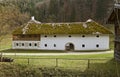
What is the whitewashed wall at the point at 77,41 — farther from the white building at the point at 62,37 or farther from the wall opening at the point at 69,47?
the wall opening at the point at 69,47

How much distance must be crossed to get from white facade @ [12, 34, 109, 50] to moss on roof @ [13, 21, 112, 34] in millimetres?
804

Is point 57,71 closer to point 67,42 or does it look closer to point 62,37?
point 67,42

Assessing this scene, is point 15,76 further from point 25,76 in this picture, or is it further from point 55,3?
point 55,3

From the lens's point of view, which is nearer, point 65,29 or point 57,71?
point 57,71

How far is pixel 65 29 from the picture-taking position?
174 feet

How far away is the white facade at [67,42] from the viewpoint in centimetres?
5175

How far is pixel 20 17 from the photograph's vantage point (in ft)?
292

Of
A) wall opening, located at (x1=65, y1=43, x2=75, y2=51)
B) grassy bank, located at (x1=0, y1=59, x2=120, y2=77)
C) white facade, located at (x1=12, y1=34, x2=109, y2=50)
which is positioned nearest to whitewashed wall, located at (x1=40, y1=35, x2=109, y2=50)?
white facade, located at (x1=12, y1=34, x2=109, y2=50)

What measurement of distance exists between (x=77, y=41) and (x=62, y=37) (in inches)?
102

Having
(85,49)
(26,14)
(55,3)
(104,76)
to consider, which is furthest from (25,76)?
(55,3)

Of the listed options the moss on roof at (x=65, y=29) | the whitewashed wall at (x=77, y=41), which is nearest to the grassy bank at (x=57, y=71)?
the whitewashed wall at (x=77, y=41)

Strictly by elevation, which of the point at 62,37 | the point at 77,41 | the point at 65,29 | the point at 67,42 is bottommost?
the point at 67,42

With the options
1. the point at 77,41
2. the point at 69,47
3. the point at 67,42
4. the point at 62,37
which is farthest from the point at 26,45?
the point at 77,41

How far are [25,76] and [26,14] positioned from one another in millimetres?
65883
